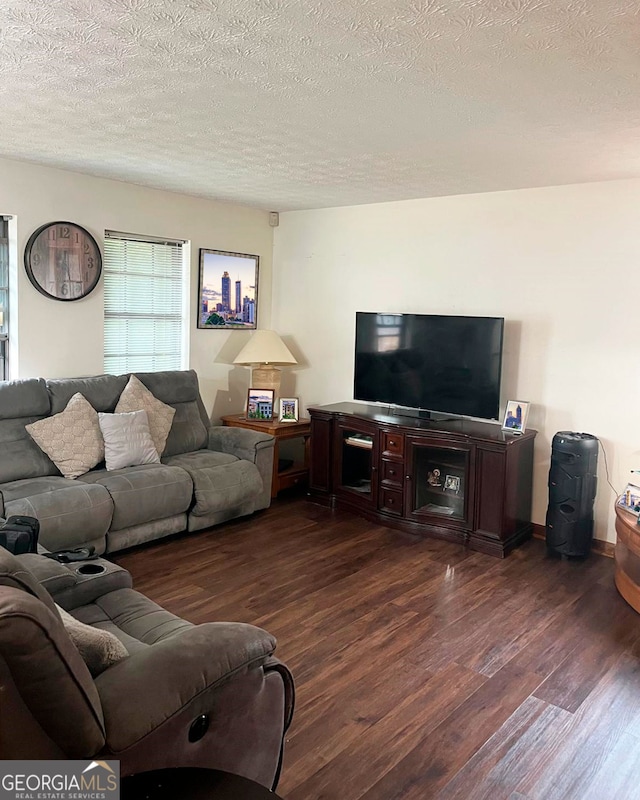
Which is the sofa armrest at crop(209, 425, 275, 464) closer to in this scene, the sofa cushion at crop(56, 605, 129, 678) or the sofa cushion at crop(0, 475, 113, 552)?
the sofa cushion at crop(0, 475, 113, 552)

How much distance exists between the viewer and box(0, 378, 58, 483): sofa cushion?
3.89 m

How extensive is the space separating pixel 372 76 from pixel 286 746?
2.45m

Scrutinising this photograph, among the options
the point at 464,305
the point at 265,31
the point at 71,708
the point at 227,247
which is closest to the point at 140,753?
the point at 71,708

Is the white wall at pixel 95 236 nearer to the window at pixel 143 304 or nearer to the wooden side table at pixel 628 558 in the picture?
the window at pixel 143 304

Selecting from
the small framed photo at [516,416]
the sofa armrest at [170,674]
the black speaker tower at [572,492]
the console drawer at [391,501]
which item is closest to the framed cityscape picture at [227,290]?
A: the console drawer at [391,501]

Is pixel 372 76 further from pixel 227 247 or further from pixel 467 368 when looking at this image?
pixel 227 247

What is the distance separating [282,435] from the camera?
204 inches

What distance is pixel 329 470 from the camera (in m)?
5.11

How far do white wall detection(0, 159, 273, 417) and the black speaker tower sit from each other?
2936 mm

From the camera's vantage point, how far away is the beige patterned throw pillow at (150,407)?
4.49 metres

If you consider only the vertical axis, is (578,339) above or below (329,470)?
above

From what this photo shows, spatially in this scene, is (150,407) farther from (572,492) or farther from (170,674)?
(170,674)

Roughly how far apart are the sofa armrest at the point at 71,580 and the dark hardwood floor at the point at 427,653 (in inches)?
29.1

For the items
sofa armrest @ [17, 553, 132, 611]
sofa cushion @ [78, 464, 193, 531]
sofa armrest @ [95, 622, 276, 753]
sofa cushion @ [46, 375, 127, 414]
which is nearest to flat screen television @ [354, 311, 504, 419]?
sofa cushion @ [78, 464, 193, 531]
